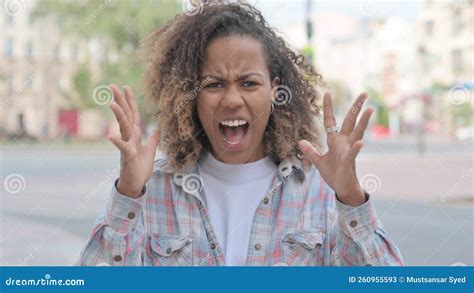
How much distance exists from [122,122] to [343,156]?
0.49m

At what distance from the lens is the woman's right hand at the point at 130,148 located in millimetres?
1475

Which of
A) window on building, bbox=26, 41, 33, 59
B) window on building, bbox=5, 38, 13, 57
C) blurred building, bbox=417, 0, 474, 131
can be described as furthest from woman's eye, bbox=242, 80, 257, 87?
window on building, bbox=26, 41, 33, 59

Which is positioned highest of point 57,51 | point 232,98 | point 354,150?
point 57,51

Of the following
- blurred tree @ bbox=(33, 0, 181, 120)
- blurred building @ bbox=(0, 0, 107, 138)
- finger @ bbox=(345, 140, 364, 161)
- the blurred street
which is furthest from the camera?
blurred building @ bbox=(0, 0, 107, 138)

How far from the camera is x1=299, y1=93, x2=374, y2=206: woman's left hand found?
1.45 meters

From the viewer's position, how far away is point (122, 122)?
58.4 inches

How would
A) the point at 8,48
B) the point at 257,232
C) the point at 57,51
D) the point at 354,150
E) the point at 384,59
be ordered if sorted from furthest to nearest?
the point at 384,59 → the point at 8,48 → the point at 57,51 → the point at 257,232 → the point at 354,150

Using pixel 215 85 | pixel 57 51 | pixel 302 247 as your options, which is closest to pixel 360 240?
pixel 302 247

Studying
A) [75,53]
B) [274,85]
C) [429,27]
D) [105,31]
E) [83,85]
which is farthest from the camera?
[429,27]

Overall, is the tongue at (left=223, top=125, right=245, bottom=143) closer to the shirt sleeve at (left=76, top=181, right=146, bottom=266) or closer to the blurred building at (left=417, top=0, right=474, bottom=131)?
the shirt sleeve at (left=76, top=181, right=146, bottom=266)

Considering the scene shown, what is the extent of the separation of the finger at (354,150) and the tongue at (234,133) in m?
0.34

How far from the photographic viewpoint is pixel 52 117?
28.4 meters

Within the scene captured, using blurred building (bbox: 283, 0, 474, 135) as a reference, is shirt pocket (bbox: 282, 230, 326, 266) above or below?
below

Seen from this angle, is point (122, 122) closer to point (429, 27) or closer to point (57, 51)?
point (57, 51)
